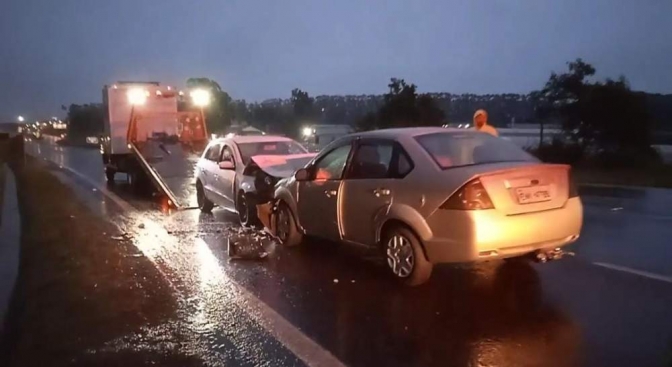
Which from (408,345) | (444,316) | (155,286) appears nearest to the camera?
(408,345)

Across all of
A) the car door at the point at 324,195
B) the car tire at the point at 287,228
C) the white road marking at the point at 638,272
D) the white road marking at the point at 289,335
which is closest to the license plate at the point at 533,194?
the white road marking at the point at 638,272

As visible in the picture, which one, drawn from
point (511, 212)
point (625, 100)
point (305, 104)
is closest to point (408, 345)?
point (511, 212)

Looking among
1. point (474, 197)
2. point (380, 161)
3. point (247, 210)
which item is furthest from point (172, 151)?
point (474, 197)

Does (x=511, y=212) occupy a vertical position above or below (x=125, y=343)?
above

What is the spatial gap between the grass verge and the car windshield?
262 cm

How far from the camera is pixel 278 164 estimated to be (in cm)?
1231

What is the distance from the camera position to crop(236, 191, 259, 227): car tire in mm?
12109

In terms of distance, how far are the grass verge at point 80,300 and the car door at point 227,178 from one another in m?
2.00

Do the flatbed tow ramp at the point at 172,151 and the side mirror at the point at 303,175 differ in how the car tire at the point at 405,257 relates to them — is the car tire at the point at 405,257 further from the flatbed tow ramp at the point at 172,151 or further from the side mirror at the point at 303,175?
the flatbed tow ramp at the point at 172,151

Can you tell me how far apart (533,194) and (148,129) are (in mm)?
16699

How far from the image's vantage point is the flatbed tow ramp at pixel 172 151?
16750 millimetres

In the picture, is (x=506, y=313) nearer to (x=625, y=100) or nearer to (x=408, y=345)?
(x=408, y=345)

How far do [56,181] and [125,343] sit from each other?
18424 mm

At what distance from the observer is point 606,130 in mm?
26172
